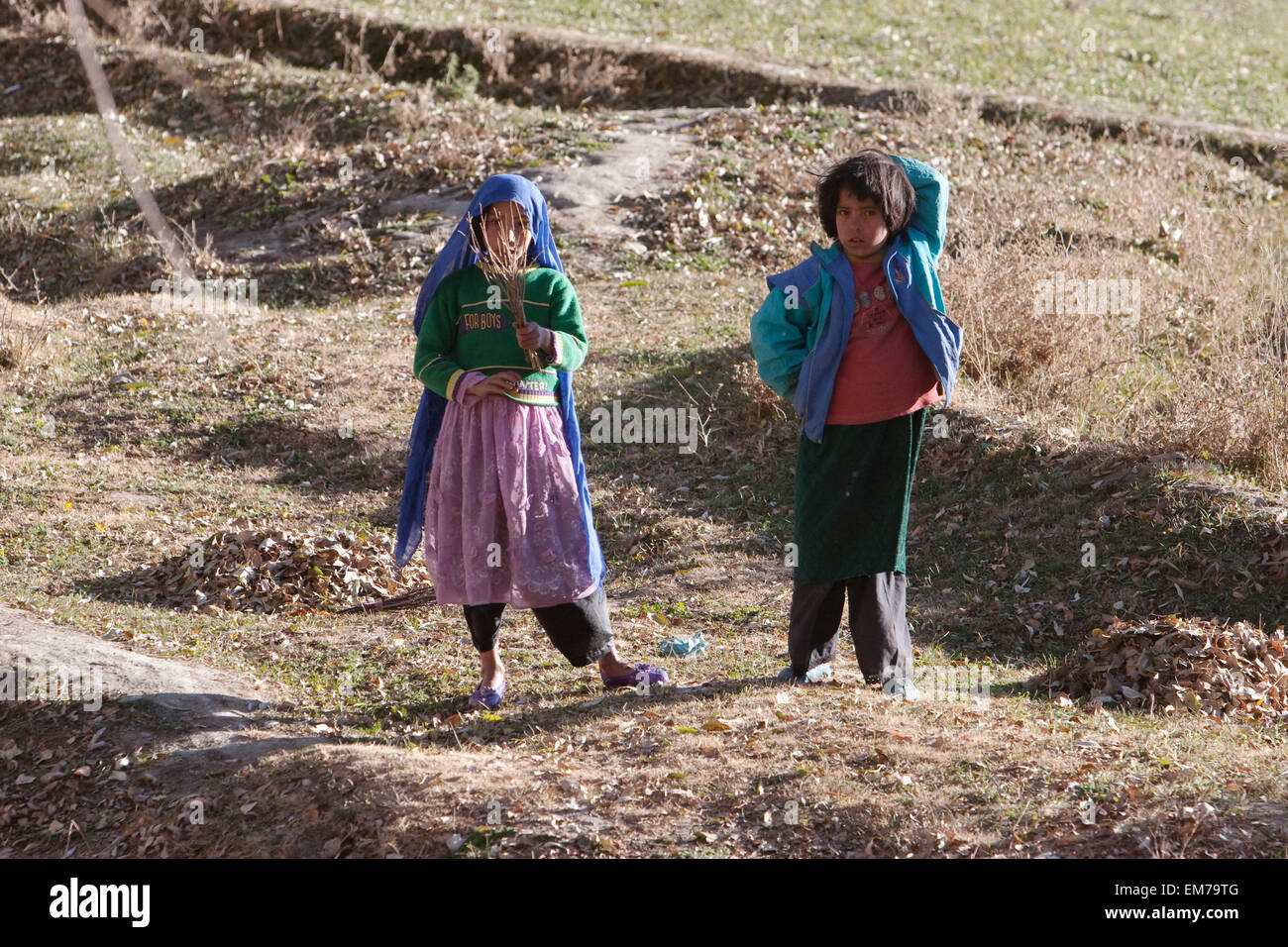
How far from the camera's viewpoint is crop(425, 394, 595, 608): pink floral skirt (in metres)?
4.27

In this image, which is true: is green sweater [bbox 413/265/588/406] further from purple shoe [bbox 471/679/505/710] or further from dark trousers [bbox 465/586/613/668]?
purple shoe [bbox 471/679/505/710]

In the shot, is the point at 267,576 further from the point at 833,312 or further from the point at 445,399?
the point at 833,312

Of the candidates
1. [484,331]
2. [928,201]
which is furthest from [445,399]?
[928,201]

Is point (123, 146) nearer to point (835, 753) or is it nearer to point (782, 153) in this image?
point (782, 153)

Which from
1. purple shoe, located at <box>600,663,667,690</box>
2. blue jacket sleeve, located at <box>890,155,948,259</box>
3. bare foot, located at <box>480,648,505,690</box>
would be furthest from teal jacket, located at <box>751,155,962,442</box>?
bare foot, located at <box>480,648,505,690</box>

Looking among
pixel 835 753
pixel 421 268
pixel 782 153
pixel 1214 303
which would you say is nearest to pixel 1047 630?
pixel 835 753

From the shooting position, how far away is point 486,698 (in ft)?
15.2

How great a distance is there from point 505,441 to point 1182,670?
9.19 feet

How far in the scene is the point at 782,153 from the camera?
1235 cm

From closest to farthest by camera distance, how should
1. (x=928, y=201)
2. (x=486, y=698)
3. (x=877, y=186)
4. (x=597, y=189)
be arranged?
(x=877, y=186) < (x=928, y=201) < (x=486, y=698) < (x=597, y=189)

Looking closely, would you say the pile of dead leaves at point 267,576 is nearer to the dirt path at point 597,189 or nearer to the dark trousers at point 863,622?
the dark trousers at point 863,622

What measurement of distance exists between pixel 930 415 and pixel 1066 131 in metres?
7.84

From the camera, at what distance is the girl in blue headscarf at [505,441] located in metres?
4.27

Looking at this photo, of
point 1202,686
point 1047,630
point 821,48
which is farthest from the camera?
point 821,48
